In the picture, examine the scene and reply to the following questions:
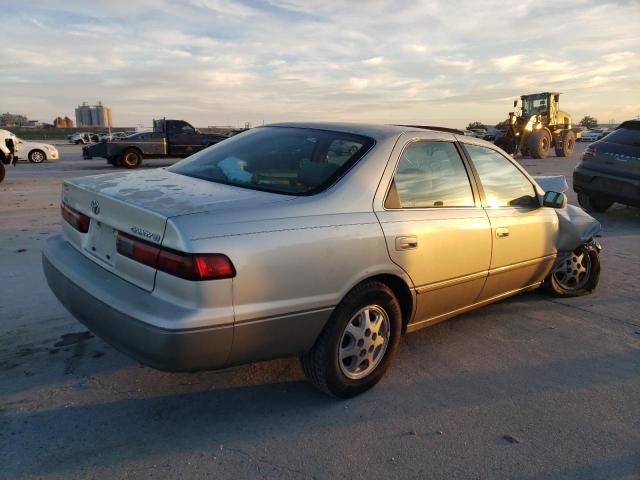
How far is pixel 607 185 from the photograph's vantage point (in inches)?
338

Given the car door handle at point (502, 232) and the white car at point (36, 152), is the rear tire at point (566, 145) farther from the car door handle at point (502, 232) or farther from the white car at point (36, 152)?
the car door handle at point (502, 232)

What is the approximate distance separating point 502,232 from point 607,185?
601 cm

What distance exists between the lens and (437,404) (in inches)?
117

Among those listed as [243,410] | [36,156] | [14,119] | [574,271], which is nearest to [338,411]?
[243,410]

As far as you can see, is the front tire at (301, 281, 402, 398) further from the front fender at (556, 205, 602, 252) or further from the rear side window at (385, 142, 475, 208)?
the front fender at (556, 205, 602, 252)

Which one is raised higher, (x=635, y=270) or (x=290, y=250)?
(x=290, y=250)

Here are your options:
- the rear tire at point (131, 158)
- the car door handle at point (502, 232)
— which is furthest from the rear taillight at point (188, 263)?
the rear tire at point (131, 158)

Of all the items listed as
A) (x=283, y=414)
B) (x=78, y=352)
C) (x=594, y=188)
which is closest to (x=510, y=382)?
(x=283, y=414)

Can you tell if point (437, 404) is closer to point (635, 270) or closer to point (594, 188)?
point (635, 270)

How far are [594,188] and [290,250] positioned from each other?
26.4 feet

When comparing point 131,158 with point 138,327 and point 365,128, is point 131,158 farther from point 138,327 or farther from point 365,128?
point 138,327

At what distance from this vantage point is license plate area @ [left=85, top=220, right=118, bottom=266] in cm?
265

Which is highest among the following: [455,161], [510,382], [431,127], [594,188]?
[431,127]

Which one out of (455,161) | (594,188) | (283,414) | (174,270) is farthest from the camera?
(594,188)
